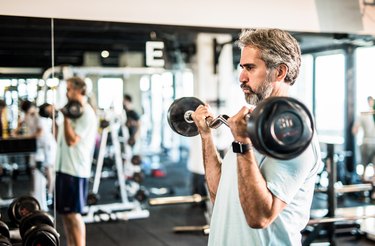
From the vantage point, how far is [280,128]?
1152 mm

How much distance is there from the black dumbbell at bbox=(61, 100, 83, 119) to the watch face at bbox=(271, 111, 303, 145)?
7.87 ft

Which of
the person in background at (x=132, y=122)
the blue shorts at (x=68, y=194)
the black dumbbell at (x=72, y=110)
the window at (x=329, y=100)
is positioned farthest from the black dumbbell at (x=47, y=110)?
the window at (x=329, y=100)

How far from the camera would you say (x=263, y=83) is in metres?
1.41

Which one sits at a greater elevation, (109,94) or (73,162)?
(109,94)

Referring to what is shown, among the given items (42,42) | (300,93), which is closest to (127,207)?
(42,42)

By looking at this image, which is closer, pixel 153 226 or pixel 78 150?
pixel 78 150

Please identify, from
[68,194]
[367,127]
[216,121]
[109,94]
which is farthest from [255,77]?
[367,127]

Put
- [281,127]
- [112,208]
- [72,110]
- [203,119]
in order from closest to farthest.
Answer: [281,127] → [203,119] → [72,110] → [112,208]

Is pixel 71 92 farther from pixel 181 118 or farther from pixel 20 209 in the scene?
pixel 181 118

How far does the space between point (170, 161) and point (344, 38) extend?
5914 mm

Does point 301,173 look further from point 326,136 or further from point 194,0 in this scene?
point 326,136

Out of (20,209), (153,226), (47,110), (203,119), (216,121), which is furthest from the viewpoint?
(153,226)

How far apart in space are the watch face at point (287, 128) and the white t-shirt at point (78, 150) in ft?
7.91

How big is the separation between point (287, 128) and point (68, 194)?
245cm
